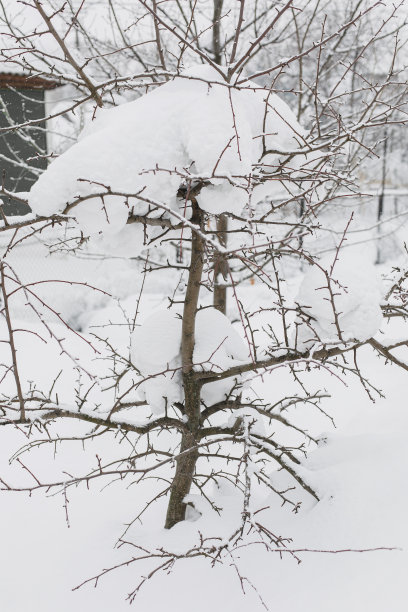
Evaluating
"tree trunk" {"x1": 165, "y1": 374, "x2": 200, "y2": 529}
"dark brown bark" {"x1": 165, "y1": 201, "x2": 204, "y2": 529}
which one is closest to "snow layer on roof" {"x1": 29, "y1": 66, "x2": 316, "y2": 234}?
"dark brown bark" {"x1": 165, "y1": 201, "x2": 204, "y2": 529}

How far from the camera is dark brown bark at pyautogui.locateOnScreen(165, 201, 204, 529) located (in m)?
3.00

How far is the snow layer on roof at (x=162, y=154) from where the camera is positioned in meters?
2.23

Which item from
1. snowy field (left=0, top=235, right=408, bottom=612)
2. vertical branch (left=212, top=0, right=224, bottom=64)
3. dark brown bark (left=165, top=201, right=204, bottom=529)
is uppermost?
vertical branch (left=212, top=0, right=224, bottom=64)

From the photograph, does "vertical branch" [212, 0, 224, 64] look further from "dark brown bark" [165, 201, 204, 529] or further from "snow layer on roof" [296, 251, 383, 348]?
"snow layer on roof" [296, 251, 383, 348]

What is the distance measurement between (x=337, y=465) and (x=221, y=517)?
826 millimetres

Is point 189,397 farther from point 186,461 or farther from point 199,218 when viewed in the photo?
point 199,218

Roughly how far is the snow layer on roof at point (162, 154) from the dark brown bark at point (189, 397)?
0.51 metres

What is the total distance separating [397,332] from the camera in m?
8.59

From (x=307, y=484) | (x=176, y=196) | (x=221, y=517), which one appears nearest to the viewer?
(x=176, y=196)

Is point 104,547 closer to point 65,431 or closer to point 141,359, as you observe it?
point 141,359

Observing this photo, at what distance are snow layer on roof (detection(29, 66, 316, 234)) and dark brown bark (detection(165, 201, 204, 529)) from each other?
0.51 meters

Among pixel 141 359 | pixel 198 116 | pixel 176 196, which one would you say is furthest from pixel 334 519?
pixel 198 116

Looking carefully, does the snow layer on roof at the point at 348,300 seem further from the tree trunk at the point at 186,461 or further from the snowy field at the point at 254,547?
the tree trunk at the point at 186,461

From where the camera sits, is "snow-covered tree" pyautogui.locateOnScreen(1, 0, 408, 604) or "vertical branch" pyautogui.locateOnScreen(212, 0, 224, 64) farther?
"vertical branch" pyautogui.locateOnScreen(212, 0, 224, 64)
